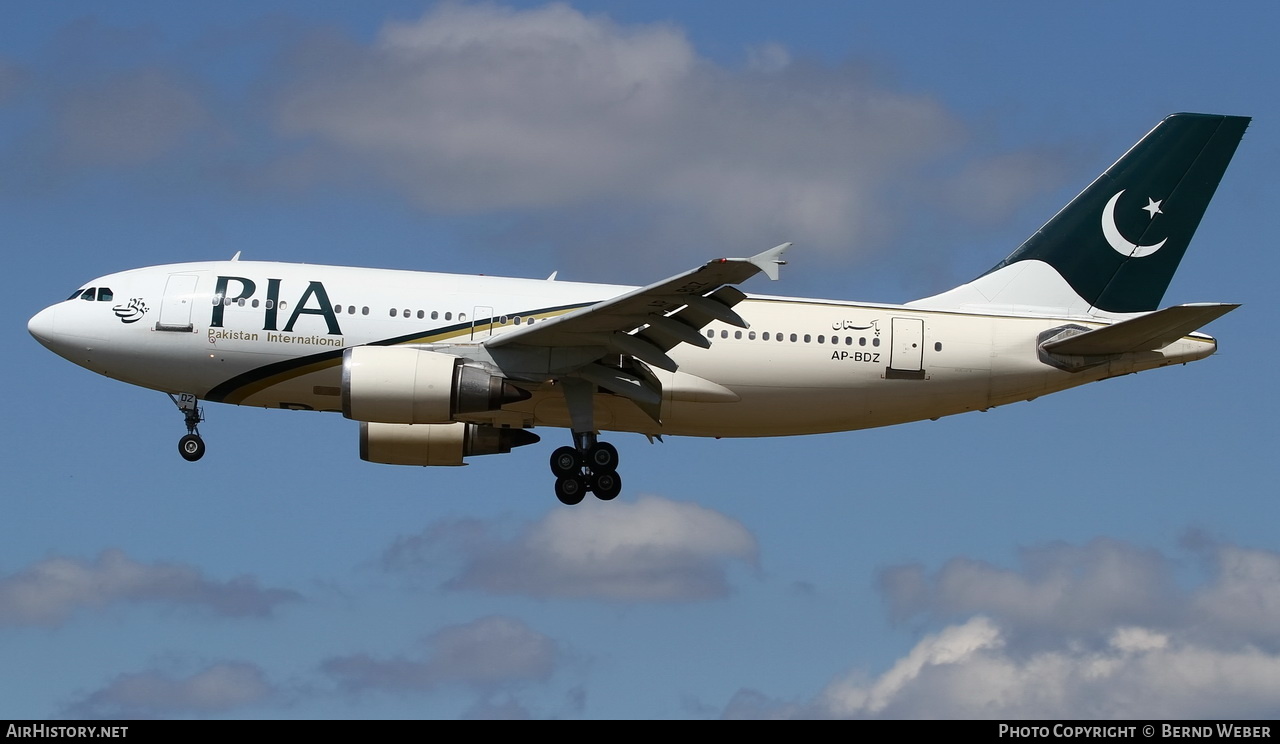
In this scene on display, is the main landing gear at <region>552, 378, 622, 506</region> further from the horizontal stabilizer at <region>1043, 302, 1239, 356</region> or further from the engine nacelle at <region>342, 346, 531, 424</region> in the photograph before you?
Answer: the horizontal stabilizer at <region>1043, 302, 1239, 356</region>

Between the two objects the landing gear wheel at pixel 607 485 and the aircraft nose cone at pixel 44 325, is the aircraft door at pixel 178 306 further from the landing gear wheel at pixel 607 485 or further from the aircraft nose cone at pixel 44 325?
the landing gear wheel at pixel 607 485

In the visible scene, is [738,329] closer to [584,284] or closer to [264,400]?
[584,284]

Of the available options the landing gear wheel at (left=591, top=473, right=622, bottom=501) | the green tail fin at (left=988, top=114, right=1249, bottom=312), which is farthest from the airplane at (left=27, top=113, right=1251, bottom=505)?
the green tail fin at (left=988, top=114, right=1249, bottom=312)

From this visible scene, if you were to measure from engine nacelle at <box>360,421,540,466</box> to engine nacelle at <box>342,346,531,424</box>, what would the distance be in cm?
309

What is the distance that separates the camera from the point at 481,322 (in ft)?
103

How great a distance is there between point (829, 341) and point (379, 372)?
28.9 ft

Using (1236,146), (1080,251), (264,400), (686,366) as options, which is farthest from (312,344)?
(1236,146)

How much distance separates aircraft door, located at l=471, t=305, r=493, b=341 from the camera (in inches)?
1237

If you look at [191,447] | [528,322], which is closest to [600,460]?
[528,322]

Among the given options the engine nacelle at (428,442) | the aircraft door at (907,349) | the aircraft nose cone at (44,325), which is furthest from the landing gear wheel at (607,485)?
the aircraft nose cone at (44,325)

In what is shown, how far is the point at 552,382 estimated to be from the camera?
31.5m

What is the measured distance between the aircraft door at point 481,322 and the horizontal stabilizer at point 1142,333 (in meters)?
11.0

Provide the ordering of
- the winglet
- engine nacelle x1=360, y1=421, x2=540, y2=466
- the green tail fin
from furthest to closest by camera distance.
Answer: the green tail fin → engine nacelle x1=360, y1=421, x2=540, y2=466 → the winglet

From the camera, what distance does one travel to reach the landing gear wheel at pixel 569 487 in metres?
32.5
